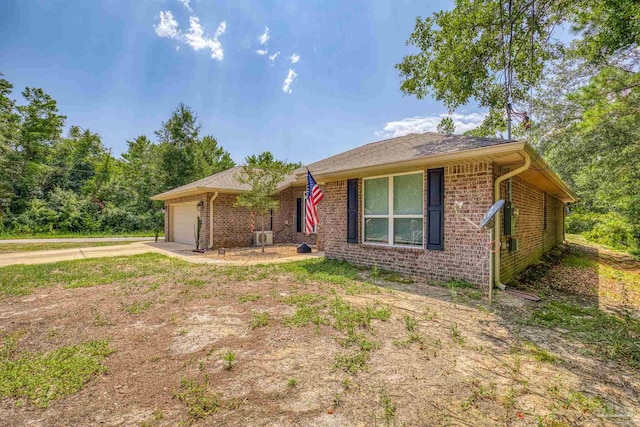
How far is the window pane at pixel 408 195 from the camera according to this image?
637 centimetres

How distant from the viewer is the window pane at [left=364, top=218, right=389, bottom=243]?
700 cm

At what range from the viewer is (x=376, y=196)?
7.17 m

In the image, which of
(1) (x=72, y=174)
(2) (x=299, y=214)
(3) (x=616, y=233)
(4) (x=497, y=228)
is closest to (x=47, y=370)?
(4) (x=497, y=228)

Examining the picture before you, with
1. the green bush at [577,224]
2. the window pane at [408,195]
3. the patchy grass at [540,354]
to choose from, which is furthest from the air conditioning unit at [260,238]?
the green bush at [577,224]

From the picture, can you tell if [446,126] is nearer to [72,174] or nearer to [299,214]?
[299,214]

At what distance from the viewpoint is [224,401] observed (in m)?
2.16

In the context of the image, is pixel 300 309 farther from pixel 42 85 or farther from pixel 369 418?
pixel 42 85

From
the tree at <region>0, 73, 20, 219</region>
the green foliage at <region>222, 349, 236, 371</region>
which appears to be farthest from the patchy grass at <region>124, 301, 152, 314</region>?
the tree at <region>0, 73, 20, 219</region>

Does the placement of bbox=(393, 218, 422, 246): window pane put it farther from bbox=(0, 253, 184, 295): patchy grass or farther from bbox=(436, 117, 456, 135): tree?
bbox=(436, 117, 456, 135): tree

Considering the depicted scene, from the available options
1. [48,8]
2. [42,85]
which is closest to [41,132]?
[42,85]

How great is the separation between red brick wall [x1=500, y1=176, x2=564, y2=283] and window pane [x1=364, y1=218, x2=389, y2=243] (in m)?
2.45

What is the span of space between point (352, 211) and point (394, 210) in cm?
122

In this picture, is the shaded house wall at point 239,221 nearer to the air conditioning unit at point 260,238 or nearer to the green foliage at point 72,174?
the air conditioning unit at point 260,238

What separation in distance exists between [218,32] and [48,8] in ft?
22.7
